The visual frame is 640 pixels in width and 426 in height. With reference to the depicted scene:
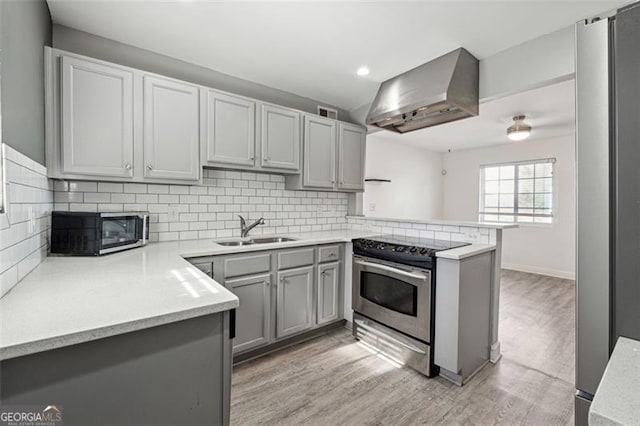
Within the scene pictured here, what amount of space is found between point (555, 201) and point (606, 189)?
589 cm

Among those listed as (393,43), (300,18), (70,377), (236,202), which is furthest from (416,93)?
(70,377)

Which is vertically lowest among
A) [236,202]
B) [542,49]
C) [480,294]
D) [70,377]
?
[480,294]

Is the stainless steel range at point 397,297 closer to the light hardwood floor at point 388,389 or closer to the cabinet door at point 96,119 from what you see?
the light hardwood floor at point 388,389

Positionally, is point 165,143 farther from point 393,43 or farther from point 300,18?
point 393,43

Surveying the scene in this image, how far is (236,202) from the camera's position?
295cm

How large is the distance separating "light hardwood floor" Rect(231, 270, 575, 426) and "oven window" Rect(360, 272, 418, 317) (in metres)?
0.45

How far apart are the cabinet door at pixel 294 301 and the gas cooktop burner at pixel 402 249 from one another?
0.53m

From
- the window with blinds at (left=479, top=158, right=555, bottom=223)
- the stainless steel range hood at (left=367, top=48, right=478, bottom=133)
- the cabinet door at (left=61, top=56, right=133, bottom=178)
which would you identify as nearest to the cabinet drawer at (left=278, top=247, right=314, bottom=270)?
the cabinet door at (left=61, top=56, right=133, bottom=178)

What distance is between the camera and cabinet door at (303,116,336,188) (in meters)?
3.08

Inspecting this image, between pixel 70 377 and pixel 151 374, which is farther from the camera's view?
pixel 151 374

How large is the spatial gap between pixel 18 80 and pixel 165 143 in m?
0.94

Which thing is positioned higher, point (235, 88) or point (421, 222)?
point (235, 88)

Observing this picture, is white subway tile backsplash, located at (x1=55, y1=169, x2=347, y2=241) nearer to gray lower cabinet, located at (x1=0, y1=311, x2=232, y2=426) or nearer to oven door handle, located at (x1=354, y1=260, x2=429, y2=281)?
oven door handle, located at (x1=354, y1=260, x2=429, y2=281)

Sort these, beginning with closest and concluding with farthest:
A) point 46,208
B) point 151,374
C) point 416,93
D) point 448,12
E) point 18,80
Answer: point 151,374 → point 18,80 → point 46,208 → point 448,12 → point 416,93
